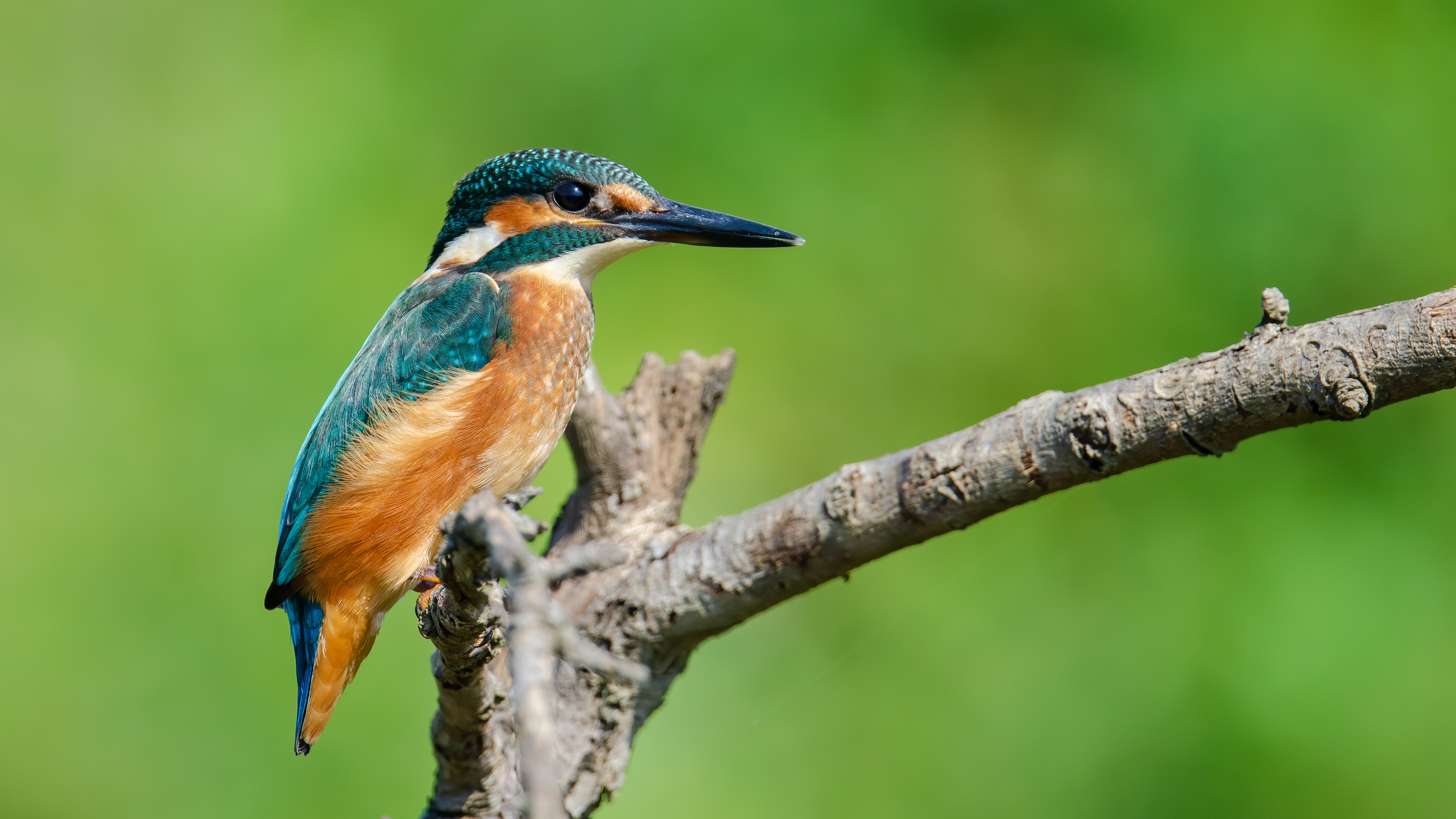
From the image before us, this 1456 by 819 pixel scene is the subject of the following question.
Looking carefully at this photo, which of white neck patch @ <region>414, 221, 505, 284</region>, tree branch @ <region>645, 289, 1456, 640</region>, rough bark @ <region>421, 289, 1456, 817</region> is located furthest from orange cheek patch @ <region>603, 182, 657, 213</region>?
tree branch @ <region>645, 289, 1456, 640</region>

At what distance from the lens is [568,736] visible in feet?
5.26

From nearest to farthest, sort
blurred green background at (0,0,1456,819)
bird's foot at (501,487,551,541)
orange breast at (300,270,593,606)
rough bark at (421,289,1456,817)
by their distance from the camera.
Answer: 1. bird's foot at (501,487,551,541)
2. rough bark at (421,289,1456,817)
3. orange breast at (300,270,593,606)
4. blurred green background at (0,0,1456,819)

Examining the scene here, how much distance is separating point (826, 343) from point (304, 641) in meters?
1.65

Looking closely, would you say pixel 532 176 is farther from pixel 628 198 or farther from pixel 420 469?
pixel 420 469

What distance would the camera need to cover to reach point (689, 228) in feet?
5.14

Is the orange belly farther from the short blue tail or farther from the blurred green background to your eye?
the blurred green background

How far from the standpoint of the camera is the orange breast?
55.1 inches

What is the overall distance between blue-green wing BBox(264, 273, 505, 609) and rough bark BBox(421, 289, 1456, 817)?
0.92 ft

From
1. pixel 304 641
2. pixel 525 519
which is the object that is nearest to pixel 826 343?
pixel 304 641

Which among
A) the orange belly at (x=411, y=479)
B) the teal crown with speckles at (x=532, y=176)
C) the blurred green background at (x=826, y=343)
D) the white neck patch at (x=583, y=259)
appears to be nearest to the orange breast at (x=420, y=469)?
the orange belly at (x=411, y=479)

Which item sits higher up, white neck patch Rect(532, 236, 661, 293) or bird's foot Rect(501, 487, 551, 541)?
white neck patch Rect(532, 236, 661, 293)

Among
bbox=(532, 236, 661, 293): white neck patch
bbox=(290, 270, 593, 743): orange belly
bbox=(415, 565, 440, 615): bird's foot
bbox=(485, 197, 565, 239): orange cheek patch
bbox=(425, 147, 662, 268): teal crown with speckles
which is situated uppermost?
bbox=(425, 147, 662, 268): teal crown with speckles

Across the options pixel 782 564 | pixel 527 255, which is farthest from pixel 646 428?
pixel 782 564

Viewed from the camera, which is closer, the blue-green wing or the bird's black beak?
the blue-green wing
